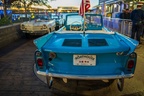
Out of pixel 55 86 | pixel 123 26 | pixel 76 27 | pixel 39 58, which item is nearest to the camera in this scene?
pixel 39 58

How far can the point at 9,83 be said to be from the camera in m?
4.23

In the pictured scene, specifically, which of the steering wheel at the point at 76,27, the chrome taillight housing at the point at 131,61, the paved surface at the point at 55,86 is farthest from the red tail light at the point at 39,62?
the steering wheel at the point at 76,27

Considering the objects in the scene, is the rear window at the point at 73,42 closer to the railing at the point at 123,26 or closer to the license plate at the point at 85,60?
the license plate at the point at 85,60

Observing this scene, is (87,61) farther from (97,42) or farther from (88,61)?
(97,42)

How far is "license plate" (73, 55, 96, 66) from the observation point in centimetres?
313

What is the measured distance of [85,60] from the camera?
315 cm

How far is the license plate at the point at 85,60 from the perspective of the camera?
3.13 metres

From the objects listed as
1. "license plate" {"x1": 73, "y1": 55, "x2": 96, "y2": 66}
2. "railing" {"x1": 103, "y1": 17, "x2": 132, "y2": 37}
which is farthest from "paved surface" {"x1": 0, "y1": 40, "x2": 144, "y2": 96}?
"railing" {"x1": 103, "y1": 17, "x2": 132, "y2": 37}

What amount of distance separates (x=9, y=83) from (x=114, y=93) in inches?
95.7

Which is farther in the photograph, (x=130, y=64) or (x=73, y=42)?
(x=73, y=42)

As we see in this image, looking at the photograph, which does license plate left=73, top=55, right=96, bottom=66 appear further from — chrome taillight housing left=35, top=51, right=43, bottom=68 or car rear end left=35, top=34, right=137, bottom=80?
chrome taillight housing left=35, top=51, right=43, bottom=68

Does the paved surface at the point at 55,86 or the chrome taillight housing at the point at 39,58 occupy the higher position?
the chrome taillight housing at the point at 39,58

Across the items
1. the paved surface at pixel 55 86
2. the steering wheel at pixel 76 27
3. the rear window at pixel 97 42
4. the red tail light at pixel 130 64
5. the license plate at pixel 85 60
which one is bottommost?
the paved surface at pixel 55 86

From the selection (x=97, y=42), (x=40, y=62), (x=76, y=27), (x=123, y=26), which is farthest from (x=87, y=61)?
(x=123, y=26)
